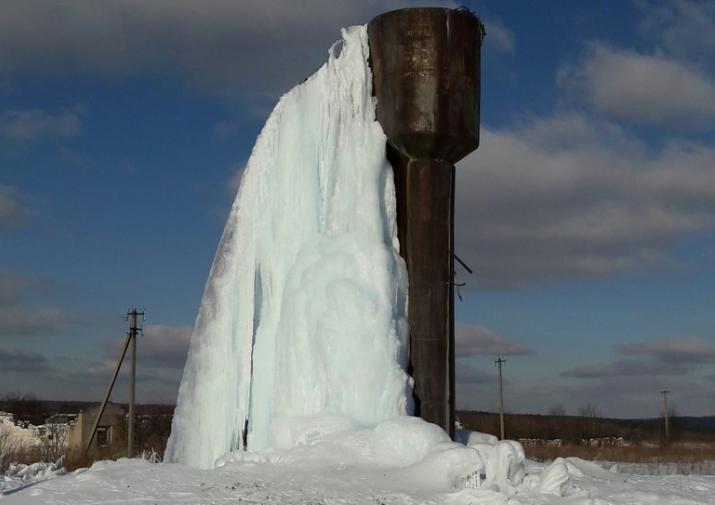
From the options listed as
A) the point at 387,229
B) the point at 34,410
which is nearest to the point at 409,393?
the point at 387,229

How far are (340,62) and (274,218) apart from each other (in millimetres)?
2249

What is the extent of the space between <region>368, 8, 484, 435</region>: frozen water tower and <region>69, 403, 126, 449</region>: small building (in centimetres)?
3004

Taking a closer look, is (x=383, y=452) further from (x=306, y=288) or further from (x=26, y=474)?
(x=26, y=474)

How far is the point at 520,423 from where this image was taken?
75688mm


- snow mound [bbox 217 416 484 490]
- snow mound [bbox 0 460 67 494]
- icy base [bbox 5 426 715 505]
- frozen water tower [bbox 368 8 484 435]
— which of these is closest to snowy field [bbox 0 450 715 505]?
icy base [bbox 5 426 715 505]

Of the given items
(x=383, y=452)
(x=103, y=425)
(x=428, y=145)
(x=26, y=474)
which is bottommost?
(x=26, y=474)

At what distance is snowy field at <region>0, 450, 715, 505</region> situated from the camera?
325 inches

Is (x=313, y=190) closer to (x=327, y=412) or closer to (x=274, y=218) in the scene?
(x=274, y=218)

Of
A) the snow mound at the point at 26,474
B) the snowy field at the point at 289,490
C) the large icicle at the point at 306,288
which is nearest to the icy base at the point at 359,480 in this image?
the snowy field at the point at 289,490

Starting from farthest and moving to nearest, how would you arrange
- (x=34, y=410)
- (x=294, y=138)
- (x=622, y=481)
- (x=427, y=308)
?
(x=34, y=410), (x=294, y=138), (x=427, y=308), (x=622, y=481)

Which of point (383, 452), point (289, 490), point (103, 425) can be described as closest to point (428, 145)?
point (383, 452)

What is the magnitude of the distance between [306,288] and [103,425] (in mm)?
35286

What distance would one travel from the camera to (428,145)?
11.8 m

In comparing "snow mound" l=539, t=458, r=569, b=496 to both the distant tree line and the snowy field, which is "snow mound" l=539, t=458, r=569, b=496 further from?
the distant tree line
